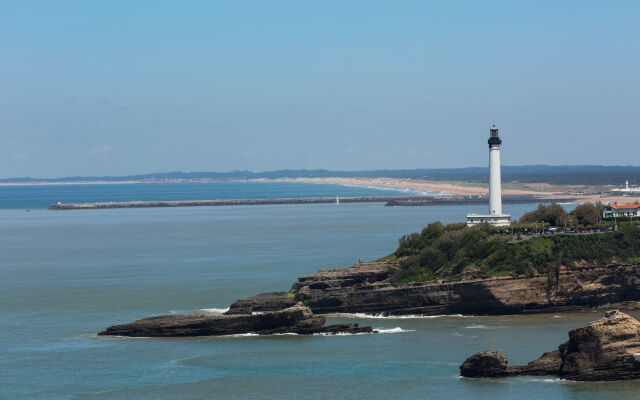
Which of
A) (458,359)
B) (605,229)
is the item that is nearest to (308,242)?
(605,229)

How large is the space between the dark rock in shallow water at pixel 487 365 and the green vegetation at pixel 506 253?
1703cm

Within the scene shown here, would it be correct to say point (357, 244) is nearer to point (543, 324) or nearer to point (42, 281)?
point (42, 281)

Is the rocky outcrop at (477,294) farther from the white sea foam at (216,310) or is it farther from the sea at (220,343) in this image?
the white sea foam at (216,310)

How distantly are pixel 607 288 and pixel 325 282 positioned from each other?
1538 cm

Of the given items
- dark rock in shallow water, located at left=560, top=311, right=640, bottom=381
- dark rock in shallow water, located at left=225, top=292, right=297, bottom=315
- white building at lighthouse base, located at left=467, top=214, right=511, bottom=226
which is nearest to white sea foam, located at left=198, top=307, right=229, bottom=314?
dark rock in shallow water, located at left=225, top=292, right=297, bottom=315

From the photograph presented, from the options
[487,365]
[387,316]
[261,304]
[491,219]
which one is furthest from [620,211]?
[487,365]

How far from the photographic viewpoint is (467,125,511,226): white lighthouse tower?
229ft

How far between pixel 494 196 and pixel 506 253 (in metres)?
16.1

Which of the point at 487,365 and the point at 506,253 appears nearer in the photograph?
the point at 487,365

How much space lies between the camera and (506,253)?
56406mm

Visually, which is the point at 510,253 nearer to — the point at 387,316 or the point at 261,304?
the point at 387,316

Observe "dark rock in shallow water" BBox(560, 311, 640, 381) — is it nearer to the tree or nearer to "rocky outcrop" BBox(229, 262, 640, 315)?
"rocky outcrop" BBox(229, 262, 640, 315)

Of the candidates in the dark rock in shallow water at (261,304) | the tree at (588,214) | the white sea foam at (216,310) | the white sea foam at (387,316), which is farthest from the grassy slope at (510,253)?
the white sea foam at (216,310)

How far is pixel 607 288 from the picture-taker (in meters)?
55.6
